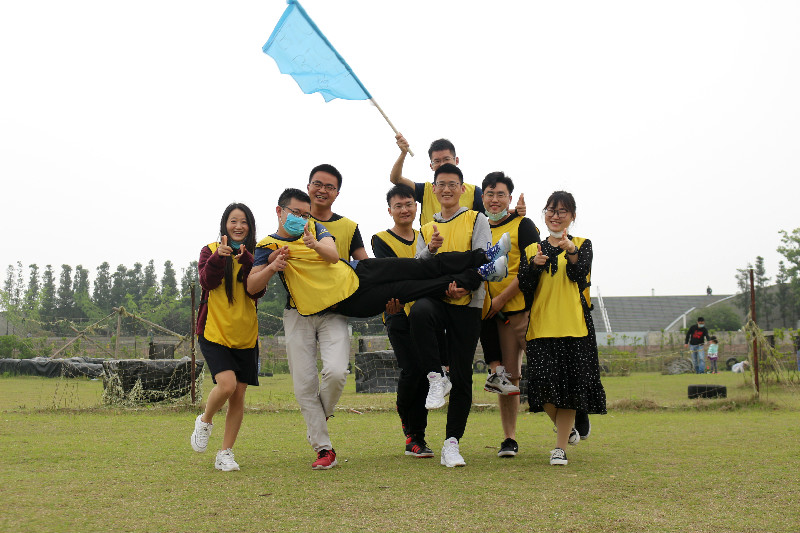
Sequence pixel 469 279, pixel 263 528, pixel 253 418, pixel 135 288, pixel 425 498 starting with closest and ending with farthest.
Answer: pixel 263 528, pixel 425 498, pixel 469 279, pixel 253 418, pixel 135 288

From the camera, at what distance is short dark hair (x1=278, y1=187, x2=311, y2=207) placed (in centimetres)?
488

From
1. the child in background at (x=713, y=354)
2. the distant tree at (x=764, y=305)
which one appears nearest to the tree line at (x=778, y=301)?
the distant tree at (x=764, y=305)

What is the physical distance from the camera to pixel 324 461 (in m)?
4.57

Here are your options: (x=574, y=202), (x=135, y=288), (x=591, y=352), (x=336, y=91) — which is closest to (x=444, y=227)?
(x=574, y=202)

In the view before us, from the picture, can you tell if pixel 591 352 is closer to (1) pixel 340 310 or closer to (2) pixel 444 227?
(2) pixel 444 227

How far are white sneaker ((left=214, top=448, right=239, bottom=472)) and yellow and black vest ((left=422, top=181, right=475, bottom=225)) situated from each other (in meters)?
2.31

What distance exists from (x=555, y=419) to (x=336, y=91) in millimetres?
3170

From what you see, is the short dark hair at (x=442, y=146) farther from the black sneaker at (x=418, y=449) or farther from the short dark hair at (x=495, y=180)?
the black sneaker at (x=418, y=449)

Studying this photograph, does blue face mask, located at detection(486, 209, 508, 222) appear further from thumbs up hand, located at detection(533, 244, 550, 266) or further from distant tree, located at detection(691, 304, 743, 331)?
distant tree, located at detection(691, 304, 743, 331)

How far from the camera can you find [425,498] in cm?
356

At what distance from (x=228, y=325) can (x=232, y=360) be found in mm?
235

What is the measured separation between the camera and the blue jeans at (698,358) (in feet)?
67.4

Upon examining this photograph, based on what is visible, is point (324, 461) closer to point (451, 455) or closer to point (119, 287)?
point (451, 455)

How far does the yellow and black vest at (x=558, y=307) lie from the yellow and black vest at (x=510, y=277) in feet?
0.89
